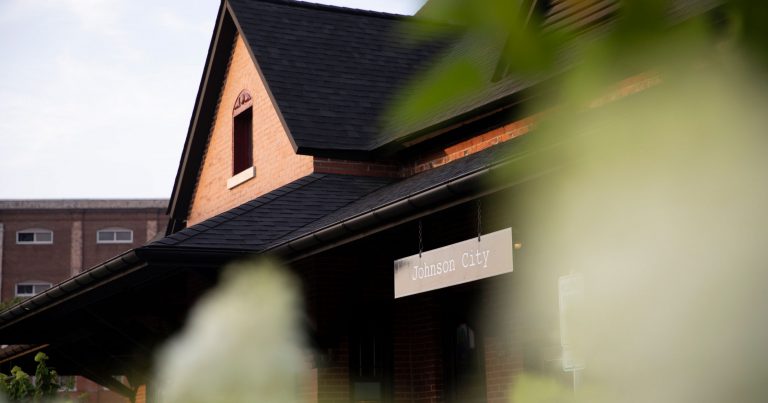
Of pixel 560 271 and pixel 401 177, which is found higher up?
pixel 401 177

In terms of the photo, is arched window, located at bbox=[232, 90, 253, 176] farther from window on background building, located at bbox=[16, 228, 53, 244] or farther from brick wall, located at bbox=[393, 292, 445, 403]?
window on background building, located at bbox=[16, 228, 53, 244]

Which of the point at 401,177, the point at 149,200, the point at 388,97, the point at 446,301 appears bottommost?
the point at 446,301

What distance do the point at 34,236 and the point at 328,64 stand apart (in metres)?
46.7

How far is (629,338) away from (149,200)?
53.4m

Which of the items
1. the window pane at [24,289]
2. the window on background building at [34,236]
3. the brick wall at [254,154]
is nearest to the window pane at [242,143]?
the brick wall at [254,154]

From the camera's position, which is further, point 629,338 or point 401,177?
point 401,177

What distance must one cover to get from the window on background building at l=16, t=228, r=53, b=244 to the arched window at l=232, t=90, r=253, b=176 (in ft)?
145

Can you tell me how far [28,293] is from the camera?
57594 millimetres

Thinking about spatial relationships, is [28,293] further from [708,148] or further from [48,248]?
[708,148]

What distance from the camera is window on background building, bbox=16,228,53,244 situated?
58094mm

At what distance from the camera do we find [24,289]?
57625 mm

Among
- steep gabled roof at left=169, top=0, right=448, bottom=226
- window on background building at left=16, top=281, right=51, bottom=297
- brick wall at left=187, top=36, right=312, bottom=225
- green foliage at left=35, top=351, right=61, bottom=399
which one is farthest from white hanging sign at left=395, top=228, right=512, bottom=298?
window on background building at left=16, top=281, right=51, bottom=297

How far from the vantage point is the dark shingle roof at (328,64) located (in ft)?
46.4

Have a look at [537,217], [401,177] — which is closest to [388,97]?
[401,177]
